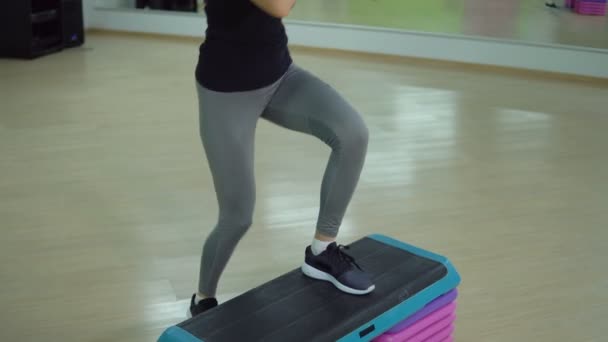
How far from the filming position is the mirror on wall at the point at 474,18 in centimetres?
569

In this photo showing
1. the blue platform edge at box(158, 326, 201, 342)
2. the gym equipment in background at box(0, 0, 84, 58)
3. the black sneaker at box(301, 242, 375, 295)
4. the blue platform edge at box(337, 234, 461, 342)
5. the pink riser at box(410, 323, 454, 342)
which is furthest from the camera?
the gym equipment in background at box(0, 0, 84, 58)

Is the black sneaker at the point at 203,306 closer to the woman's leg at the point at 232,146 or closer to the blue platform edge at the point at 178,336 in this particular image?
the woman's leg at the point at 232,146

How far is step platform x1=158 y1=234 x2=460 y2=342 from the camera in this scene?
175cm

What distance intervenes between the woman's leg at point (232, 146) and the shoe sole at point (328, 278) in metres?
0.22

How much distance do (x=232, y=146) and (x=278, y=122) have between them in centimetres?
16

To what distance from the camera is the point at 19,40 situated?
5.68 metres

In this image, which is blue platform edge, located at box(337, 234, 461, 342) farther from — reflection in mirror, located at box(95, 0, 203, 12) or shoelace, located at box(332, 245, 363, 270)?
reflection in mirror, located at box(95, 0, 203, 12)

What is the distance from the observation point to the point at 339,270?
1965 millimetres

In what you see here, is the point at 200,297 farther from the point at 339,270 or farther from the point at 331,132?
the point at 331,132

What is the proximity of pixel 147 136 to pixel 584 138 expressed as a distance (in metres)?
2.50

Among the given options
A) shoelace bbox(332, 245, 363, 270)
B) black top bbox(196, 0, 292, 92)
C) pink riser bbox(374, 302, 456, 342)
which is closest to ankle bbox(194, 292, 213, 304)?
shoelace bbox(332, 245, 363, 270)

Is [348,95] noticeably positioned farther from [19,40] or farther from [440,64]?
[19,40]

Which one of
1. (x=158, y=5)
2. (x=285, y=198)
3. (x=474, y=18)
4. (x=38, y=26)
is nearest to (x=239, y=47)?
(x=285, y=198)

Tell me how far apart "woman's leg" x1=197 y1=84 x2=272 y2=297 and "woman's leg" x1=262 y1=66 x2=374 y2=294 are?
0.23 ft
